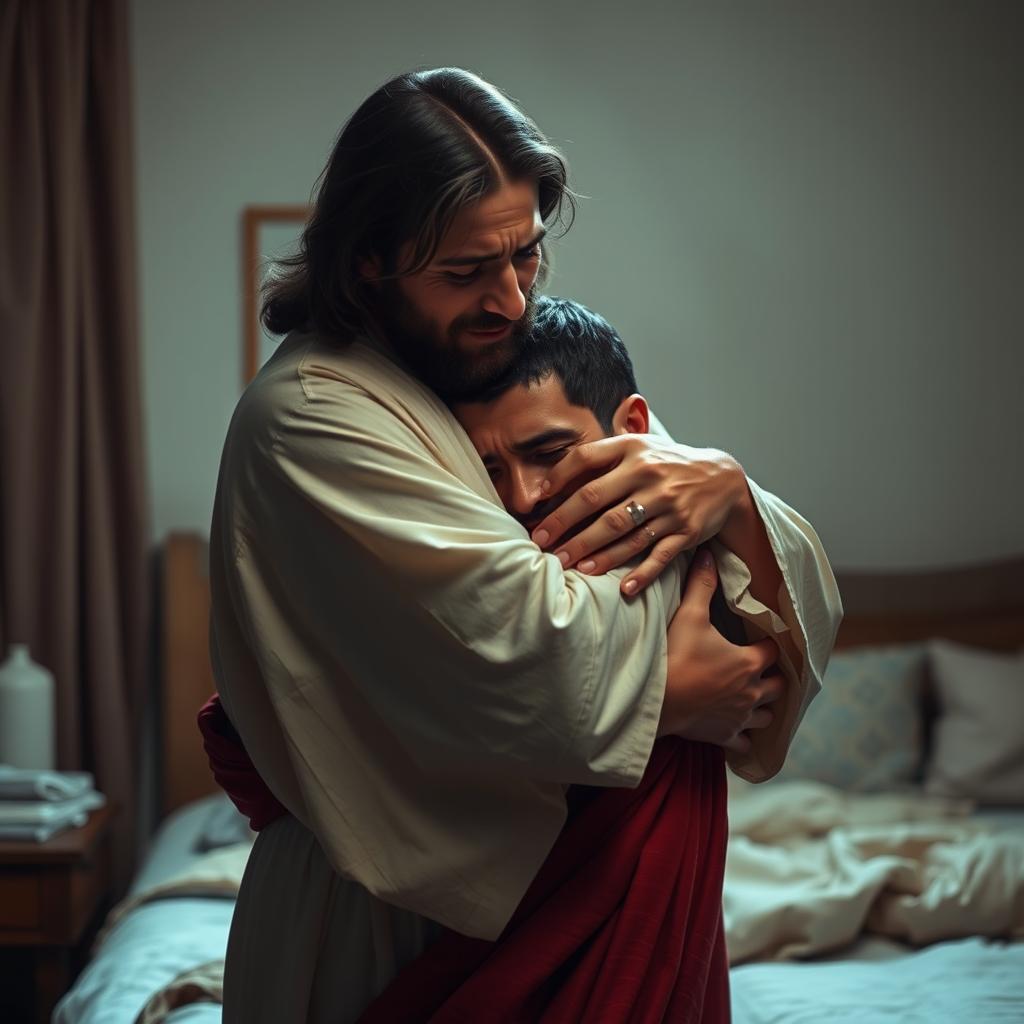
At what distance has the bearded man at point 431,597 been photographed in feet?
3.53

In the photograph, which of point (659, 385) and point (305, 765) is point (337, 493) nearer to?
point (305, 765)

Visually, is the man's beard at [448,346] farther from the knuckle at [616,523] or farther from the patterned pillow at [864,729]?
the patterned pillow at [864,729]

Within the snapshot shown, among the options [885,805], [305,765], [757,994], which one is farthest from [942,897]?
[305,765]

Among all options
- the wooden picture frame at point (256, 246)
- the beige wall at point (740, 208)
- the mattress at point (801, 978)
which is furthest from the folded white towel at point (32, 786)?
the wooden picture frame at point (256, 246)

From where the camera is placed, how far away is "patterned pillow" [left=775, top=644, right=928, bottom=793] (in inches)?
121

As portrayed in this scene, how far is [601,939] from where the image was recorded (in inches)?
46.7

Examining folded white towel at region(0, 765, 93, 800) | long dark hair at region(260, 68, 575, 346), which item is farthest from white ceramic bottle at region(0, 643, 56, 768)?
long dark hair at region(260, 68, 575, 346)

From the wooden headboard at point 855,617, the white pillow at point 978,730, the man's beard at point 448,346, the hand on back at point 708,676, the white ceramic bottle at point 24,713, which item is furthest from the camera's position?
the wooden headboard at point 855,617

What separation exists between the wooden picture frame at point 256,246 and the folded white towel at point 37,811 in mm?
1180

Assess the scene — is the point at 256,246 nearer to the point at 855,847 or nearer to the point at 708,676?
the point at 855,847

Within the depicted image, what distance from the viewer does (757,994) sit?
1.94 metres

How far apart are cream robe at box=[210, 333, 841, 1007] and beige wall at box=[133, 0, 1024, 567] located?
7.63 feet

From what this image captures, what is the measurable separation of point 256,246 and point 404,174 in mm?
2282

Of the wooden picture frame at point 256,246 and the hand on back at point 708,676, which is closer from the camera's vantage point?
the hand on back at point 708,676
